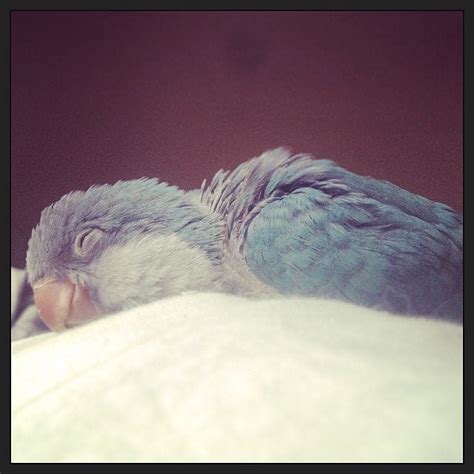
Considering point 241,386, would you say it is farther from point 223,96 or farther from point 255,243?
point 223,96

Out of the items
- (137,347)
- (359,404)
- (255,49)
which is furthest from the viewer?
(255,49)

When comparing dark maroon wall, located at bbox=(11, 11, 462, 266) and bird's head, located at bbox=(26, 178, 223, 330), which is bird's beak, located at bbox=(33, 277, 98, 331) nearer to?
bird's head, located at bbox=(26, 178, 223, 330)

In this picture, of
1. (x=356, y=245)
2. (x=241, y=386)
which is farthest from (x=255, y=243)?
(x=241, y=386)

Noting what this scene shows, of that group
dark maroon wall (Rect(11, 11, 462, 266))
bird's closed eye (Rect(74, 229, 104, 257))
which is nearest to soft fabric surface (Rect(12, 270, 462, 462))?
bird's closed eye (Rect(74, 229, 104, 257))

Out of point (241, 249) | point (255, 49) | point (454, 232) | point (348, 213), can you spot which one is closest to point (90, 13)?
point (255, 49)

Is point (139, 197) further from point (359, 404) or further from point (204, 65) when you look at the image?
point (359, 404)

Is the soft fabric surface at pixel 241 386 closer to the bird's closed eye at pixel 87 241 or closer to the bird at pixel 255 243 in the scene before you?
the bird at pixel 255 243

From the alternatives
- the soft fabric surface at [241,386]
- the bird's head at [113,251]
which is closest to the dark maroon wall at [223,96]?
the bird's head at [113,251]
